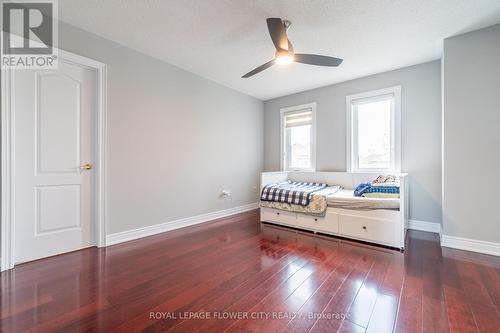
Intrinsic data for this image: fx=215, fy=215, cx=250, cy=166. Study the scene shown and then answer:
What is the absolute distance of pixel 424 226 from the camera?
3066 mm

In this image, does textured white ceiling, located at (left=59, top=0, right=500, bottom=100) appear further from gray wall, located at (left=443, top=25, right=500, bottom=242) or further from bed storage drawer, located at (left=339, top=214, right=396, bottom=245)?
bed storage drawer, located at (left=339, top=214, right=396, bottom=245)

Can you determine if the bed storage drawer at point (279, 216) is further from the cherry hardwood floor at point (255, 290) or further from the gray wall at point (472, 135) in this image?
the gray wall at point (472, 135)

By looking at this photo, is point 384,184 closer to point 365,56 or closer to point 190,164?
point 365,56

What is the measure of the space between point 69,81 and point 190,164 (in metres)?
1.74

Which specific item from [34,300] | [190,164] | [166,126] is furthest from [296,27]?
[34,300]

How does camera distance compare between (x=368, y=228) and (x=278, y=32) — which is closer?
(x=278, y=32)

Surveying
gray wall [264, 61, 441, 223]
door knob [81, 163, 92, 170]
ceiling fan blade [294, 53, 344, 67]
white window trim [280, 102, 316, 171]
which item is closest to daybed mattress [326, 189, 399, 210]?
gray wall [264, 61, 441, 223]

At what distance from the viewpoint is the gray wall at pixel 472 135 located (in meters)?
2.28

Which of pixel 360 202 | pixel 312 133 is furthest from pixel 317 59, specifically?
pixel 312 133

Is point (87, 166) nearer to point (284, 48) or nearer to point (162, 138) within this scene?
point (162, 138)

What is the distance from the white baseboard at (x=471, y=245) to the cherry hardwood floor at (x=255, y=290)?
0.12 metres

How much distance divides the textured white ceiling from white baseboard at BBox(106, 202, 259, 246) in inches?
92.4

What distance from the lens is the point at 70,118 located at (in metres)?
2.37

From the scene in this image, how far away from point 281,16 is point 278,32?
33 cm
